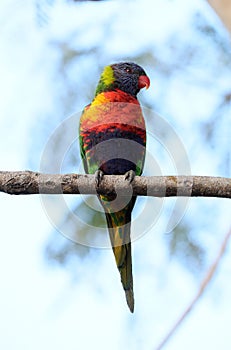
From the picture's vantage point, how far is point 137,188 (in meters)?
2.98

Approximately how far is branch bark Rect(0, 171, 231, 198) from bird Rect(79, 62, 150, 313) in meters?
0.79

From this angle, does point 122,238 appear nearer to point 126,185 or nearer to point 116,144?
point 116,144

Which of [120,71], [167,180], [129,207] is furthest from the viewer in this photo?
[120,71]

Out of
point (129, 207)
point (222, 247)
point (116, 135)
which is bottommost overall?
point (222, 247)

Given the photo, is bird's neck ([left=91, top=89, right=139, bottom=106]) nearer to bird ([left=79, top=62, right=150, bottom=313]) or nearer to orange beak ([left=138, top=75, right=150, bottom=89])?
bird ([left=79, top=62, right=150, bottom=313])

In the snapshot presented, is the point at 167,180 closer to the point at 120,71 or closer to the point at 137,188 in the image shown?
the point at 137,188

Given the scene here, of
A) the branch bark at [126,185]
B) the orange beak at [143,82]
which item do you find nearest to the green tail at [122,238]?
the branch bark at [126,185]

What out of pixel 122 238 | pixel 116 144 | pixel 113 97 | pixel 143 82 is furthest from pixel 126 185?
pixel 143 82

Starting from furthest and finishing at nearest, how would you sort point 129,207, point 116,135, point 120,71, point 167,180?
point 120,71 → point 116,135 → point 129,207 → point 167,180

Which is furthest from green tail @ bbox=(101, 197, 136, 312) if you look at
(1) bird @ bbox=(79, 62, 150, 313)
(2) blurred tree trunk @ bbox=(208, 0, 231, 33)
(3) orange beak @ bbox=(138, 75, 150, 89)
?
(2) blurred tree trunk @ bbox=(208, 0, 231, 33)

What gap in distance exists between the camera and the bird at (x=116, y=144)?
380cm

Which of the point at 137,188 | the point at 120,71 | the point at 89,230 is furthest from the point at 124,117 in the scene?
the point at 137,188

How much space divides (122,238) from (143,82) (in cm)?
135

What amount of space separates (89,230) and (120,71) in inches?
50.9
